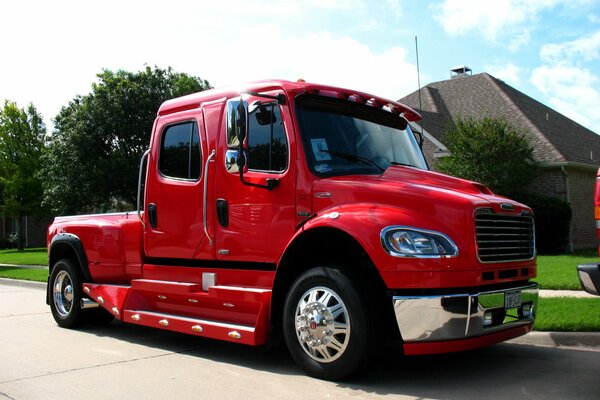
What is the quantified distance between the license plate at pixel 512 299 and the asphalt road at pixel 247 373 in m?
0.67

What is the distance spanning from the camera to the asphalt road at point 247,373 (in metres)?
4.76

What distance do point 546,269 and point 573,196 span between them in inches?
341

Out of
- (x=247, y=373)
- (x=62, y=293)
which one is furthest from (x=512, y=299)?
(x=62, y=293)

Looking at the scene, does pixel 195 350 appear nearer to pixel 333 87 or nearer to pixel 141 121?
pixel 333 87

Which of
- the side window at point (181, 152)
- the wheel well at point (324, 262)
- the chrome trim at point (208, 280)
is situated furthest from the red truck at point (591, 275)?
the side window at point (181, 152)

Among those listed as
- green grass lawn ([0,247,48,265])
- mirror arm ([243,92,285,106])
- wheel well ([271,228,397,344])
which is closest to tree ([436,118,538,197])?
mirror arm ([243,92,285,106])

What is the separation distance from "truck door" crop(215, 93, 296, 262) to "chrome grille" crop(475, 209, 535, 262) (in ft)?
5.46

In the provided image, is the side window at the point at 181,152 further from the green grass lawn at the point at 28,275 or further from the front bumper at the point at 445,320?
the green grass lawn at the point at 28,275

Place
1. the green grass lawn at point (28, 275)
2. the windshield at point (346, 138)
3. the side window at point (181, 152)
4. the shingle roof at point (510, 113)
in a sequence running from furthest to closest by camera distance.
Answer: the shingle roof at point (510, 113) → the green grass lawn at point (28, 275) → the side window at point (181, 152) → the windshield at point (346, 138)

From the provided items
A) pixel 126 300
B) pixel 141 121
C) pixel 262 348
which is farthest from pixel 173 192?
pixel 141 121

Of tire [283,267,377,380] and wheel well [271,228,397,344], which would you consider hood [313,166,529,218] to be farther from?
tire [283,267,377,380]

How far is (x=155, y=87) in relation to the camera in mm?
27438

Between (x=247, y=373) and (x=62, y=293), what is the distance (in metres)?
4.17

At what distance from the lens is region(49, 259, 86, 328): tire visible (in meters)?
8.07
